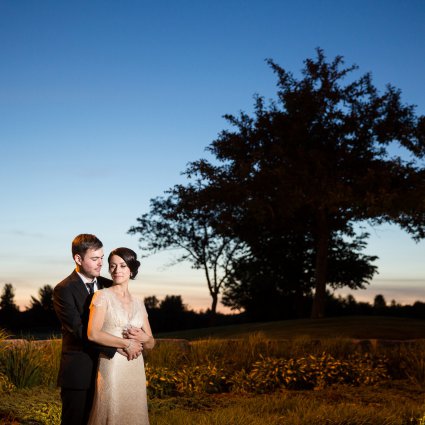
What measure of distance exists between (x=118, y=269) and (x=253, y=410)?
410 cm

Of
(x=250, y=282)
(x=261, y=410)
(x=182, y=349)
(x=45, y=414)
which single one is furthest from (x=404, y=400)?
(x=250, y=282)

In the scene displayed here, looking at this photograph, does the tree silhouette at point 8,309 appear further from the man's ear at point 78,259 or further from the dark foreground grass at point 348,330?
the man's ear at point 78,259

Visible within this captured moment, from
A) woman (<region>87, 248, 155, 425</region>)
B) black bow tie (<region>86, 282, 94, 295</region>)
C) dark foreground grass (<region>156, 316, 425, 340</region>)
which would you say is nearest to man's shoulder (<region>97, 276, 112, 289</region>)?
black bow tie (<region>86, 282, 94, 295</region>)

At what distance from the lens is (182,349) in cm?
1261

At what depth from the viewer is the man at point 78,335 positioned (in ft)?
16.9

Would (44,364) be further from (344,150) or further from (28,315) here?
(28,315)

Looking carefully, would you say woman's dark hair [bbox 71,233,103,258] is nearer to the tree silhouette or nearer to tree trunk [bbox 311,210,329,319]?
tree trunk [bbox 311,210,329,319]

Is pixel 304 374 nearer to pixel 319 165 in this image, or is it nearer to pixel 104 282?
pixel 104 282

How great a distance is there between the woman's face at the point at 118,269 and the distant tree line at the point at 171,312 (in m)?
28.3

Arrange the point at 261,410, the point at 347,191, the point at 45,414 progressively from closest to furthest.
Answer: the point at 45,414 → the point at 261,410 → the point at 347,191

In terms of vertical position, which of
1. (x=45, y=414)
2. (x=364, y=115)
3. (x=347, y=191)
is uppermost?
(x=364, y=115)

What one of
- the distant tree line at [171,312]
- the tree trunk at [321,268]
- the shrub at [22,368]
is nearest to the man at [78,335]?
the shrub at [22,368]

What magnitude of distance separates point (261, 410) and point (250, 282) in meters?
30.6

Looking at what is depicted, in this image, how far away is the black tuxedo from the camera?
5191 mm
